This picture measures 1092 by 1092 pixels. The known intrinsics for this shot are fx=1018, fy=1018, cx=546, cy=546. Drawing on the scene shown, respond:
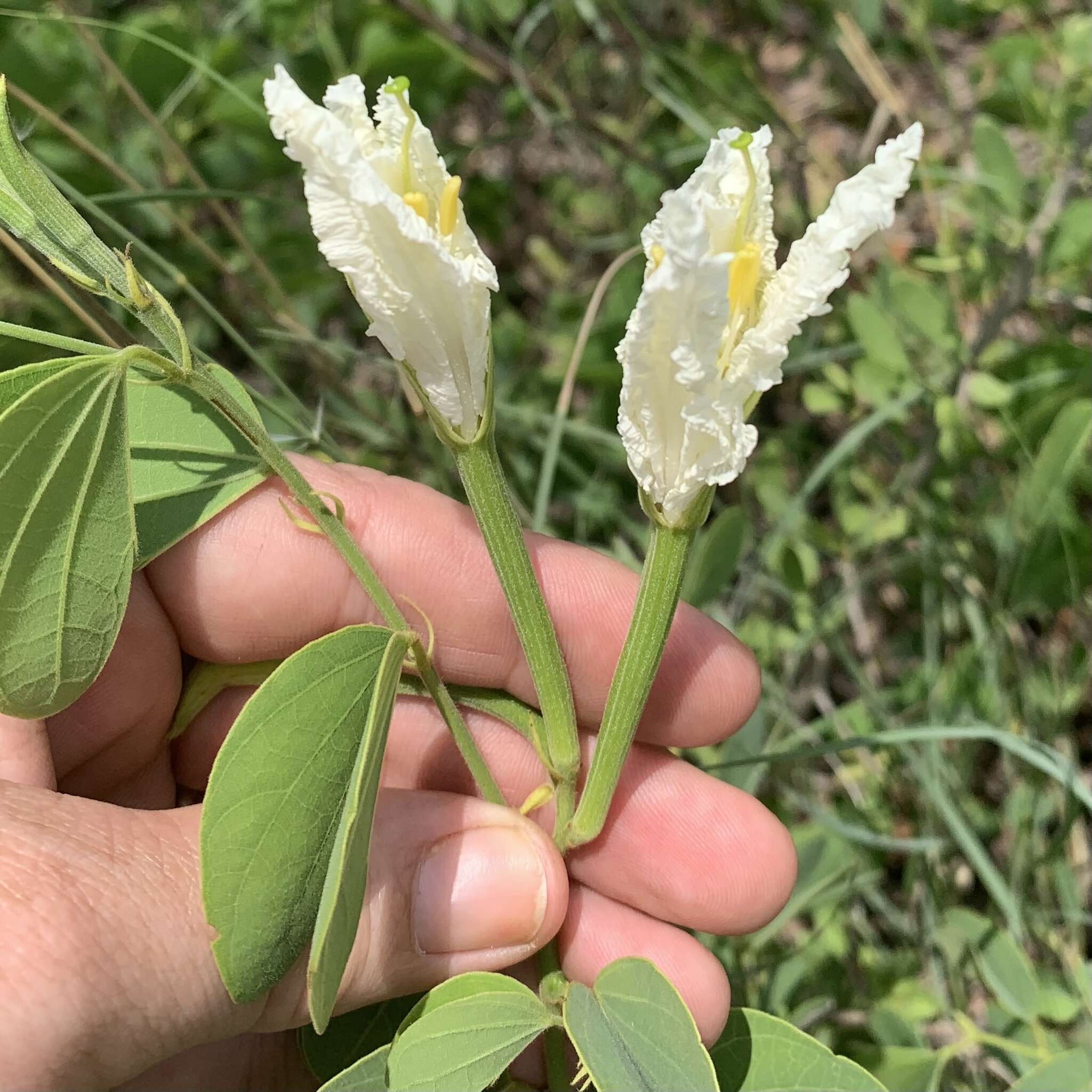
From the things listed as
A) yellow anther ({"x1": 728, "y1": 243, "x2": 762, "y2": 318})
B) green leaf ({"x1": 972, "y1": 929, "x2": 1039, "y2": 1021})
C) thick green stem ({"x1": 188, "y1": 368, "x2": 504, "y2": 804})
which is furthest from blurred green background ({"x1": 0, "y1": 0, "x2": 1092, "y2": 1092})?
yellow anther ({"x1": 728, "y1": 243, "x2": 762, "y2": 318})

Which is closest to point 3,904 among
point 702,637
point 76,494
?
point 76,494

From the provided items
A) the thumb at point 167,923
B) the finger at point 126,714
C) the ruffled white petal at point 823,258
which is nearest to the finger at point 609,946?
the thumb at point 167,923

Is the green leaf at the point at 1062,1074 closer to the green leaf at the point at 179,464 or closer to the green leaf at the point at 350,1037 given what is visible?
the green leaf at the point at 350,1037

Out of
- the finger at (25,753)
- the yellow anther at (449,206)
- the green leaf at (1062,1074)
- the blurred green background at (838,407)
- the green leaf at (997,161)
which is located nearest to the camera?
the yellow anther at (449,206)

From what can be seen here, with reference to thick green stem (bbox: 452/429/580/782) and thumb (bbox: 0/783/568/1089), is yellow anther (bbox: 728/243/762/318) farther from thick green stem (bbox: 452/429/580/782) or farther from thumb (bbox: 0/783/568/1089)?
thumb (bbox: 0/783/568/1089)

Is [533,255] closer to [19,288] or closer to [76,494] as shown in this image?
[19,288]

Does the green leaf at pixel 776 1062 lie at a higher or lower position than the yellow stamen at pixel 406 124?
lower
